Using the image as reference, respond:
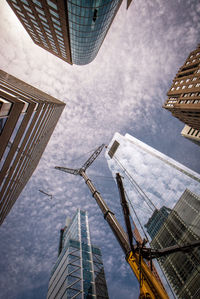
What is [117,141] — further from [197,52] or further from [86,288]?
[86,288]

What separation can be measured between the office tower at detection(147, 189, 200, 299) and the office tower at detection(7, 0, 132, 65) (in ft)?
256

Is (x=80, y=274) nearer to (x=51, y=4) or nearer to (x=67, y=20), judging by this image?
(x=67, y=20)

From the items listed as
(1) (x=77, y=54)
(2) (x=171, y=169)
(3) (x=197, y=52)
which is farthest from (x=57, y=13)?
(2) (x=171, y=169)

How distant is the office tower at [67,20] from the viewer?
35.5 metres

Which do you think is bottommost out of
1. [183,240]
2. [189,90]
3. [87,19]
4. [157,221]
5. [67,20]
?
[157,221]

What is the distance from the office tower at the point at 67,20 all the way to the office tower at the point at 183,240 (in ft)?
256

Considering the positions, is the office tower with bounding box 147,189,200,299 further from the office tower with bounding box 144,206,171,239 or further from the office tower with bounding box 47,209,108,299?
the office tower with bounding box 47,209,108,299

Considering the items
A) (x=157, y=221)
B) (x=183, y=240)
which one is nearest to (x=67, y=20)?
(x=183, y=240)

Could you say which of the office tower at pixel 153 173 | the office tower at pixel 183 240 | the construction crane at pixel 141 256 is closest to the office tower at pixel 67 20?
the construction crane at pixel 141 256

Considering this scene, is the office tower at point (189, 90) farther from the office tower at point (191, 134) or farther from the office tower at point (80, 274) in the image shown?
the office tower at point (80, 274)

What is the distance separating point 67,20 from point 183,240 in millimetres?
91549

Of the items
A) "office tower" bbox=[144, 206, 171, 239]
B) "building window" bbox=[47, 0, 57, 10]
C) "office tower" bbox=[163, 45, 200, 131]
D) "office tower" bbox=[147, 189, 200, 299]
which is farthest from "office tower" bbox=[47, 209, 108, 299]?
"building window" bbox=[47, 0, 57, 10]

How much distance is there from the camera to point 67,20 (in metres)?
40.0

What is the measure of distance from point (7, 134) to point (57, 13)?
4275 centimetres
